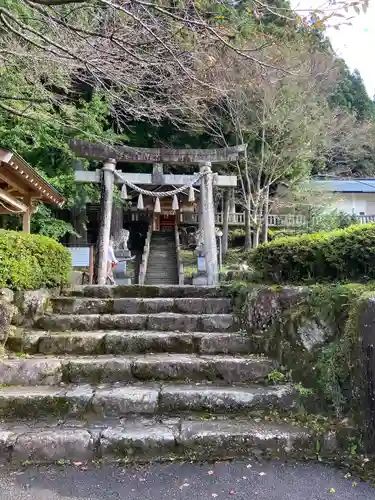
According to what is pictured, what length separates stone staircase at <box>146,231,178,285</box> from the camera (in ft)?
51.2

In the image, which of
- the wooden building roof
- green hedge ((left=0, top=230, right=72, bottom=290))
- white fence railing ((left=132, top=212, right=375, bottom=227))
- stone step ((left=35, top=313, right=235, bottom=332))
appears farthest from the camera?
white fence railing ((left=132, top=212, right=375, bottom=227))

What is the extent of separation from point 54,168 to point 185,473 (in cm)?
1172

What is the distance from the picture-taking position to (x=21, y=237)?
153 inches

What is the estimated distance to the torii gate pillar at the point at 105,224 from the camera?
7684 millimetres

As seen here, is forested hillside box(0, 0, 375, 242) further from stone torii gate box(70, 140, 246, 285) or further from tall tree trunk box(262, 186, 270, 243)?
stone torii gate box(70, 140, 246, 285)

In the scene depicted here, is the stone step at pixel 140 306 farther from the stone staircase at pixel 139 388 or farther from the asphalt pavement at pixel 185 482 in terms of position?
the asphalt pavement at pixel 185 482

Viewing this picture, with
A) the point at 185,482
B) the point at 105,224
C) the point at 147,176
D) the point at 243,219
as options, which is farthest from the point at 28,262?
the point at 243,219

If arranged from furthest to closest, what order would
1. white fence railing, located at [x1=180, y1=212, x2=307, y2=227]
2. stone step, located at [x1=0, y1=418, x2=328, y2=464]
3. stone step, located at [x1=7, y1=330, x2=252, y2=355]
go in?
white fence railing, located at [x1=180, y1=212, x2=307, y2=227] → stone step, located at [x1=7, y1=330, x2=252, y2=355] → stone step, located at [x1=0, y1=418, x2=328, y2=464]

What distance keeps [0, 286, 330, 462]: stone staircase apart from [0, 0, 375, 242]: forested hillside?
259cm

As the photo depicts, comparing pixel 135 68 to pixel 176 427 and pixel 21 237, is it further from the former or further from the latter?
pixel 176 427

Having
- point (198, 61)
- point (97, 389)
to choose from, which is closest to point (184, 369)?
point (97, 389)

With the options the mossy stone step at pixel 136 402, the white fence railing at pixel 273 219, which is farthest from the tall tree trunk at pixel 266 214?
the mossy stone step at pixel 136 402

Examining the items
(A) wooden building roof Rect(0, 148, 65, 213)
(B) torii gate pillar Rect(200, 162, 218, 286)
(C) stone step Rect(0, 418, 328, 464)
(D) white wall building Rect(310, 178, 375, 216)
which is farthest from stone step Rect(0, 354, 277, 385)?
(D) white wall building Rect(310, 178, 375, 216)

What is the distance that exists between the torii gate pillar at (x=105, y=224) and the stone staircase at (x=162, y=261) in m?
7.22
